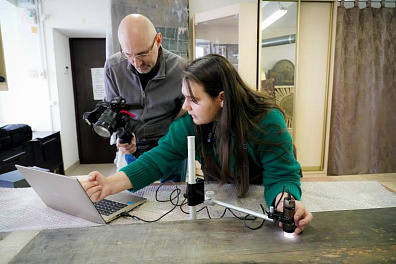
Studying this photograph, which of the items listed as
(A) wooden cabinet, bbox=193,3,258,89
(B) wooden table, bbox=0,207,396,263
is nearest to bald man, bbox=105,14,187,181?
(B) wooden table, bbox=0,207,396,263

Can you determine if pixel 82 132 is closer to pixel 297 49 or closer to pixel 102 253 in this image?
pixel 297 49

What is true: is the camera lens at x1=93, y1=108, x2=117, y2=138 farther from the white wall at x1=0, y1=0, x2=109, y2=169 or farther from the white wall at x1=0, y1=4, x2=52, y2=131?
the white wall at x1=0, y1=4, x2=52, y2=131

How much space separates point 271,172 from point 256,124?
18cm

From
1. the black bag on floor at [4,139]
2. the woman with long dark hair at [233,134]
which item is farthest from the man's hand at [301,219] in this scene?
the black bag on floor at [4,139]

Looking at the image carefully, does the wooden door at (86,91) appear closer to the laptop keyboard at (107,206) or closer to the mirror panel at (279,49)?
the mirror panel at (279,49)

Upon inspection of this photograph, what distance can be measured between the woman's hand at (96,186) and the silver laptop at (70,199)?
0.04 metres

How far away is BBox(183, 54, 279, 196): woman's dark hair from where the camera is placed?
0.95 m

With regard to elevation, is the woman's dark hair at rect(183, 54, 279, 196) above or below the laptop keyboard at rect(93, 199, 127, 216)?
above

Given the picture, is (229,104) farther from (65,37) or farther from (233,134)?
(65,37)

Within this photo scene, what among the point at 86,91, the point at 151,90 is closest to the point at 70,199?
the point at 151,90

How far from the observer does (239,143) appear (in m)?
0.98

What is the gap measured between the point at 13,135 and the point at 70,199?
1.75m

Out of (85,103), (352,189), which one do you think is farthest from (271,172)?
(85,103)

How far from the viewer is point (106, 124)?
1.08m
